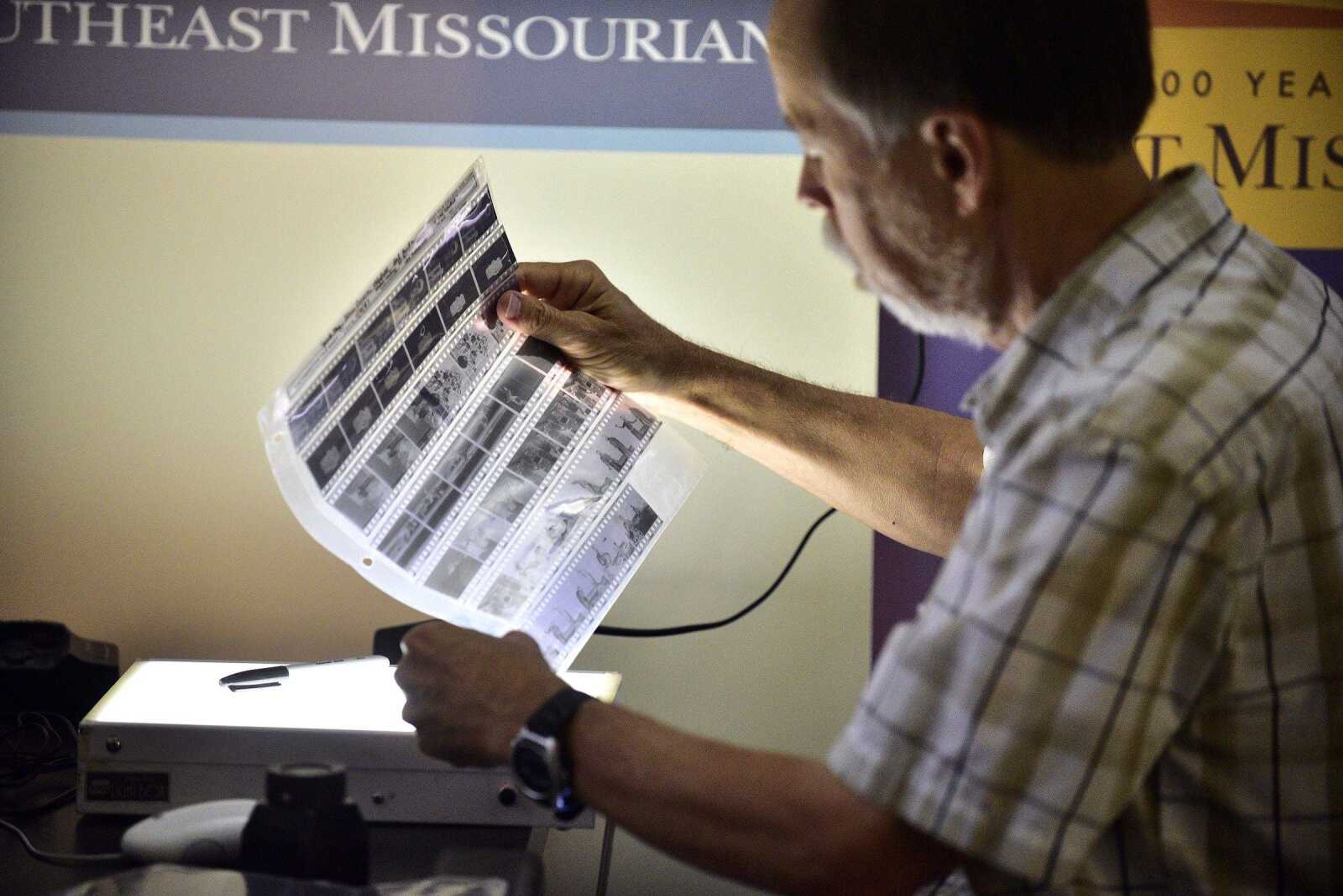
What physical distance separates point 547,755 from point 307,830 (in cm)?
19

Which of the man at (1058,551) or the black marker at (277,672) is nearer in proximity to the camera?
the man at (1058,551)

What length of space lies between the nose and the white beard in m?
0.01

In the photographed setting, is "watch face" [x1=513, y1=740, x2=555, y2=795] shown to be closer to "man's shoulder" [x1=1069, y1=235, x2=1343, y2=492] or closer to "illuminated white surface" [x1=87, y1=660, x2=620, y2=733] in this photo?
"illuminated white surface" [x1=87, y1=660, x2=620, y2=733]

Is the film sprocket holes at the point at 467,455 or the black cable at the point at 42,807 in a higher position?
the film sprocket holes at the point at 467,455

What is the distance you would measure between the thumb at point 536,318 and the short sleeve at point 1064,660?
57 cm

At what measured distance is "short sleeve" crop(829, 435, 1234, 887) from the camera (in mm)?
743

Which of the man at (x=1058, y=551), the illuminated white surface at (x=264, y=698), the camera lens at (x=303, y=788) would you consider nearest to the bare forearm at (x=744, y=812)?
the man at (x=1058, y=551)

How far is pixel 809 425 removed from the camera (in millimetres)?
1415

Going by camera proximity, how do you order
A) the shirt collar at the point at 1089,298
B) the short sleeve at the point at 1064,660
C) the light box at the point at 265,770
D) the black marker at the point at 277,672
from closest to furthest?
the short sleeve at the point at 1064,660 < the shirt collar at the point at 1089,298 < the light box at the point at 265,770 < the black marker at the point at 277,672

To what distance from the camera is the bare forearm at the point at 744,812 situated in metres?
0.81

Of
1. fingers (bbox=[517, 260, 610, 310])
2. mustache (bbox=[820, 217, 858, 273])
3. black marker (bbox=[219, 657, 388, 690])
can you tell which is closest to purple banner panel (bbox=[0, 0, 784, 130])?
fingers (bbox=[517, 260, 610, 310])

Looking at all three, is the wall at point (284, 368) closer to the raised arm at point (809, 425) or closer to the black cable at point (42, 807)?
the raised arm at point (809, 425)

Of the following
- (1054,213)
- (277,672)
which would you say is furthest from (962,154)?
(277,672)

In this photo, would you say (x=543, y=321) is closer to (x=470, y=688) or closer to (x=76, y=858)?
(x=470, y=688)
